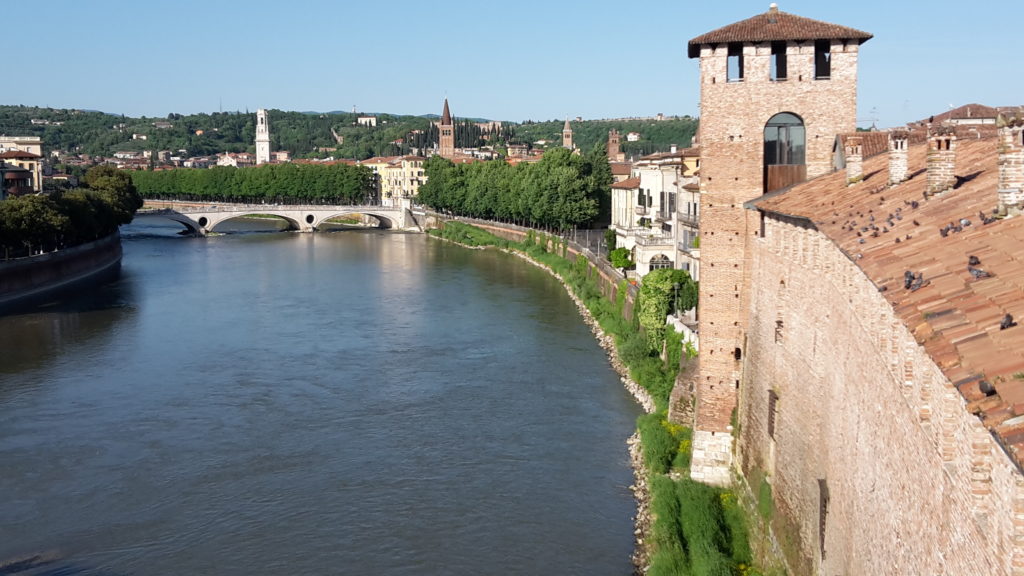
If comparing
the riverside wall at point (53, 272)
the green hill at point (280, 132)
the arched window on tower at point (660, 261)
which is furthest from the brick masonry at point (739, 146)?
the green hill at point (280, 132)

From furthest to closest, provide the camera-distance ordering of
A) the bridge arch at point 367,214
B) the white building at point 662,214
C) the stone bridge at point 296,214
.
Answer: the bridge arch at point 367,214 < the stone bridge at point 296,214 < the white building at point 662,214

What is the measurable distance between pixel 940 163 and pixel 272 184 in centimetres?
7500

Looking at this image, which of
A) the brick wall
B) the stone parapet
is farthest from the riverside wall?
the brick wall

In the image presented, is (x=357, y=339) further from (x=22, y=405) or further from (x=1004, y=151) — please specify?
(x=1004, y=151)

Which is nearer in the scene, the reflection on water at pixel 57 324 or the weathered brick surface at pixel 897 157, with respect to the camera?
the weathered brick surface at pixel 897 157

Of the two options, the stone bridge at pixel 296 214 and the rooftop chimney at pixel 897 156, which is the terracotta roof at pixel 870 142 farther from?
the stone bridge at pixel 296 214

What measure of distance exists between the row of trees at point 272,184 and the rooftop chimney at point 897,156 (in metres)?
69.4

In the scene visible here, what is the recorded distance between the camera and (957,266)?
5.70 metres

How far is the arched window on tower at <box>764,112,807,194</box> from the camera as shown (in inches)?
536

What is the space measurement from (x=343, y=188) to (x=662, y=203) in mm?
49299

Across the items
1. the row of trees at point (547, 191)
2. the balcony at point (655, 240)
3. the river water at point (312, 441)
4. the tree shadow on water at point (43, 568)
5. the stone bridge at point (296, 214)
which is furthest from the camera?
the stone bridge at point (296, 214)

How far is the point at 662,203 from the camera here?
102 feet

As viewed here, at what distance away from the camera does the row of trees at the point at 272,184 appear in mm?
77688

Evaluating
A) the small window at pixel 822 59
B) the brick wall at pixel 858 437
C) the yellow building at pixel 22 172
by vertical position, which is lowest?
the brick wall at pixel 858 437
